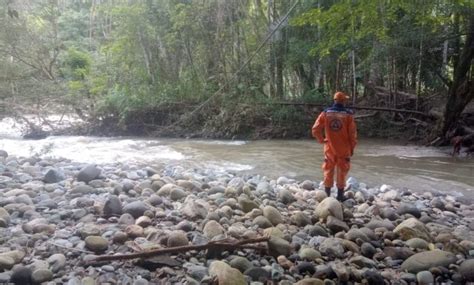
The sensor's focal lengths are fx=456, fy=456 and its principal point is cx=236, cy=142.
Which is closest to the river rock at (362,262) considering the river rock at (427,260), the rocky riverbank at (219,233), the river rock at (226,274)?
the rocky riverbank at (219,233)

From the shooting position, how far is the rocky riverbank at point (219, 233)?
3.11m

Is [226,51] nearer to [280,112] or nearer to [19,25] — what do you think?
[280,112]

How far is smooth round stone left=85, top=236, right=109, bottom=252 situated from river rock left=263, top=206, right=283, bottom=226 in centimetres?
155

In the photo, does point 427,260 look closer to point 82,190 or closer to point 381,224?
point 381,224

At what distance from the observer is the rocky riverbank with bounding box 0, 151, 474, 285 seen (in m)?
3.11

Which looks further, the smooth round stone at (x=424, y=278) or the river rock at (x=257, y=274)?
the smooth round stone at (x=424, y=278)

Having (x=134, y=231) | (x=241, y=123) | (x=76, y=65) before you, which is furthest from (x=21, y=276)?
(x=76, y=65)

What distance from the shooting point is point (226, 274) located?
3.00 metres

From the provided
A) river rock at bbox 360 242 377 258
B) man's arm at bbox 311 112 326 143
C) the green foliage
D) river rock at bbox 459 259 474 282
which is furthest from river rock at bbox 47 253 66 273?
the green foliage

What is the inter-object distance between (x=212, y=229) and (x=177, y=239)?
0.43m

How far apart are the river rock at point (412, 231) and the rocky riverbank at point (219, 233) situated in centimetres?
1

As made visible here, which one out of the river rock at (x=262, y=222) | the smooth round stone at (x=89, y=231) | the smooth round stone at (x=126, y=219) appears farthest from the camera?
the river rock at (x=262, y=222)

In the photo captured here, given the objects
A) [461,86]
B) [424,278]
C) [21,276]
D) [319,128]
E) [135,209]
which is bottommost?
[424,278]

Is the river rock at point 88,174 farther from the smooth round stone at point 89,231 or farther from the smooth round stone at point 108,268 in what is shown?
the smooth round stone at point 108,268
